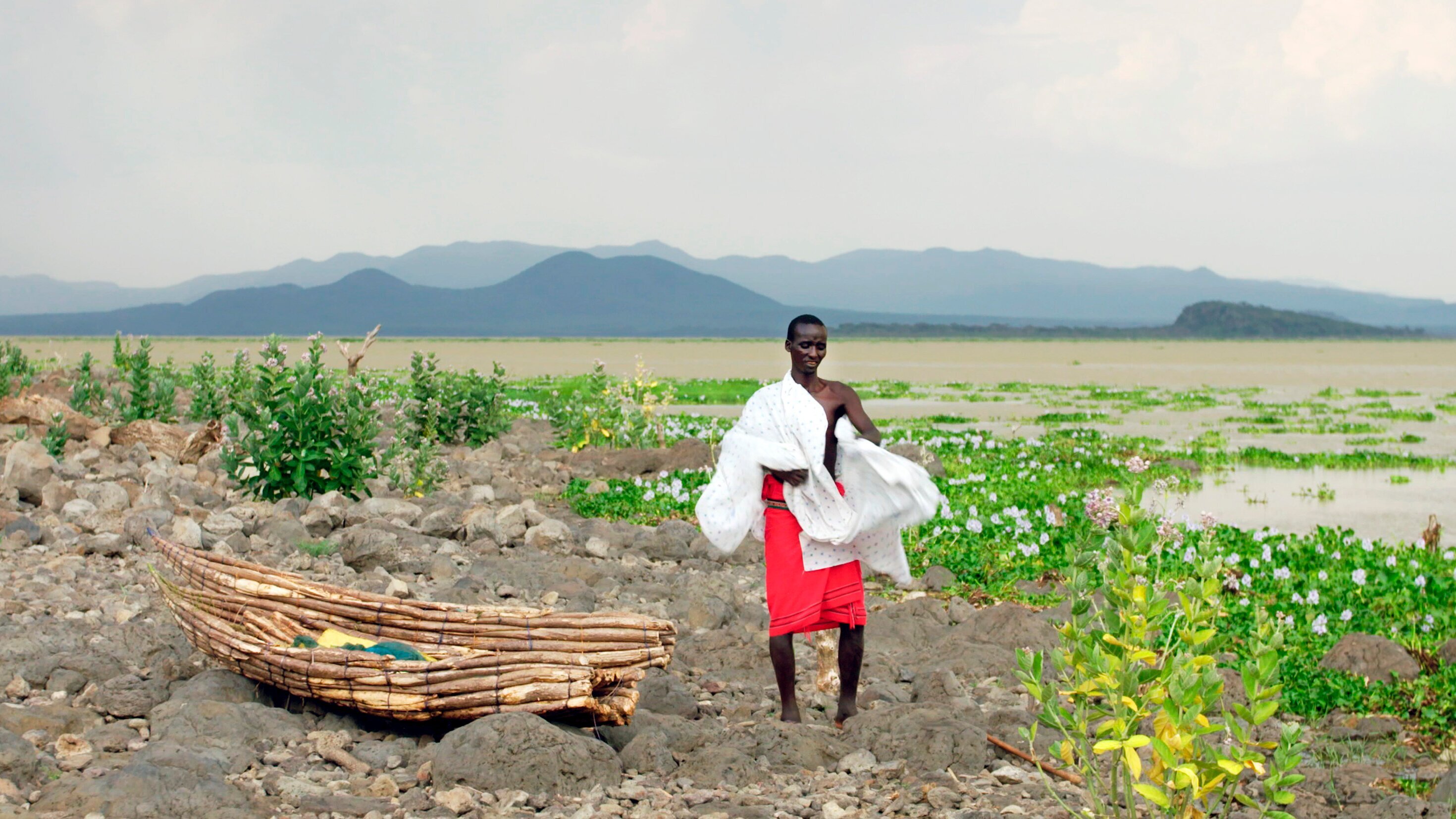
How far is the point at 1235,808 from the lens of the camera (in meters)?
4.55

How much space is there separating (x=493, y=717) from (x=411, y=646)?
0.82 m

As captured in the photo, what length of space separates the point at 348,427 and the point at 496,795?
5999 millimetres

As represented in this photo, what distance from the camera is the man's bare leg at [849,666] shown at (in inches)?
208

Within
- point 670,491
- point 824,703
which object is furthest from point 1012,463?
point 824,703

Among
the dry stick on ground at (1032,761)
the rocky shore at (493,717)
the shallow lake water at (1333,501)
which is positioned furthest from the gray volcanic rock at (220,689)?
the shallow lake water at (1333,501)

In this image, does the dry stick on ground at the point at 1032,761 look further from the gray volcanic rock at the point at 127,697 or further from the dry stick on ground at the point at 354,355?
the dry stick on ground at the point at 354,355

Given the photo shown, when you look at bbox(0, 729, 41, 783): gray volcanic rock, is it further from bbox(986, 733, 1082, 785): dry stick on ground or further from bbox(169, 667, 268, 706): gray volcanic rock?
bbox(986, 733, 1082, 785): dry stick on ground

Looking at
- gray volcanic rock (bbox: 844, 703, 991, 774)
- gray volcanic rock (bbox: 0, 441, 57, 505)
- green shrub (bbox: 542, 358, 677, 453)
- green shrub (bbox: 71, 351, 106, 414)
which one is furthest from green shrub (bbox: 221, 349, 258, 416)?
gray volcanic rock (bbox: 844, 703, 991, 774)

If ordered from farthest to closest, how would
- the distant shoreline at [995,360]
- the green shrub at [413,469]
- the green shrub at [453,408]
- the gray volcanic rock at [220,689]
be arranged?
1. the distant shoreline at [995,360]
2. the green shrub at [453,408]
3. the green shrub at [413,469]
4. the gray volcanic rock at [220,689]

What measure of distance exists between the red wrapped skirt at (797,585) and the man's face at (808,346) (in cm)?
52

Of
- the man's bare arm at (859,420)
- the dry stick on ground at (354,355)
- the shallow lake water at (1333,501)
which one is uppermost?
the dry stick on ground at (354,355)

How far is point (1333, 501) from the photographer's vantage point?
42.9 ft

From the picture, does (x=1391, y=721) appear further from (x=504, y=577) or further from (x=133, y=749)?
(x=133, y=749)

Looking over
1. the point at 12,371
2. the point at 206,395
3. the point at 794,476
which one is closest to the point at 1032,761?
the point at 794,476
